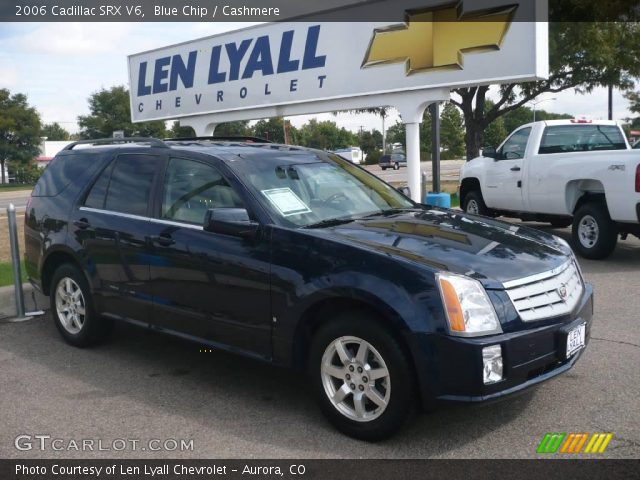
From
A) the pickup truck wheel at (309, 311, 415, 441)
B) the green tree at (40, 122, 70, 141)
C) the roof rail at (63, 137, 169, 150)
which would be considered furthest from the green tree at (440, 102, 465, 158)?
the green tree at (40, 122, 70, 141)

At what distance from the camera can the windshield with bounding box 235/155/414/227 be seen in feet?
14.4

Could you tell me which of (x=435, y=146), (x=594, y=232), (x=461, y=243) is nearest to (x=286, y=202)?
(x=461, y=243)

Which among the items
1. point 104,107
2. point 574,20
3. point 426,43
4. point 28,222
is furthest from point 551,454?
point 104,107

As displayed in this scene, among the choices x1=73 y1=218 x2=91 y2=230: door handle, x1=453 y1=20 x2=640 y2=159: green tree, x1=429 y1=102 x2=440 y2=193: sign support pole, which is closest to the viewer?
x1=73 y1=218 x2=91 y2=230: door handle

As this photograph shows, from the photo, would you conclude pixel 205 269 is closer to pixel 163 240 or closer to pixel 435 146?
pixel 163 240

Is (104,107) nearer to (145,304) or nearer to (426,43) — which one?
(426,43)

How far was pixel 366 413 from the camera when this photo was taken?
12.2ft

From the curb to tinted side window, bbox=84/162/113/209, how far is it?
6.65ft

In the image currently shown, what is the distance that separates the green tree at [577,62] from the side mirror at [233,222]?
1593 centimetres

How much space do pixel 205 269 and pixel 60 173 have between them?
2381 millimetres

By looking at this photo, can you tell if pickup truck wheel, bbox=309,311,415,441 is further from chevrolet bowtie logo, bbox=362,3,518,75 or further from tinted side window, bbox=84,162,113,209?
chevrolet bowtie logo, bbox=362,3,518,75

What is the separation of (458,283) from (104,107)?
72182 mm

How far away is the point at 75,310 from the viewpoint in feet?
18.7

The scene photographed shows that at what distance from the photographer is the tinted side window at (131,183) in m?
5.09
